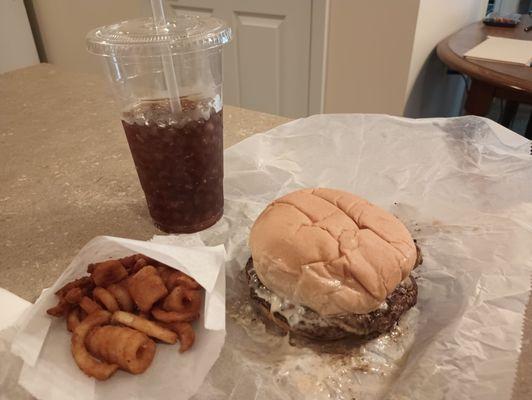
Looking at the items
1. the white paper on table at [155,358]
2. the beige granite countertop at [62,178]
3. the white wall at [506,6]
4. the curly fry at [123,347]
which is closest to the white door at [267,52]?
the beige granite countertop at [62,178]

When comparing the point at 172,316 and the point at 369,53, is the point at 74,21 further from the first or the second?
the point at 172,316

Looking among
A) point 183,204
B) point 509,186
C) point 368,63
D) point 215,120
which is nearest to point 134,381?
point 183,204

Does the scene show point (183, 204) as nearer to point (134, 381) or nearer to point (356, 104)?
point (134, 381)

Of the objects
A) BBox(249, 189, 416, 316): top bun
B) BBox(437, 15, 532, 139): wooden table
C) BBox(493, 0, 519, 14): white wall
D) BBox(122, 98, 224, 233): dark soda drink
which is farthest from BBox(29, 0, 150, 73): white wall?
BBox(493, 0, 519, 14): white wall

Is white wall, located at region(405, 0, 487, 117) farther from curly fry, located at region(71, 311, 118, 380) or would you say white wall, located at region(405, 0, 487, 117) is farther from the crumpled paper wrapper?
curly fry, located at region(71, 311, 118, 380)

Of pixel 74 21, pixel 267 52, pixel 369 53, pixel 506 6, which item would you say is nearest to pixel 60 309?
pixel 369 53

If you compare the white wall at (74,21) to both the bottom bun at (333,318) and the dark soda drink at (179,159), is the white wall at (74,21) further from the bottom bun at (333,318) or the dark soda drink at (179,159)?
the bottom bun at (333,318)

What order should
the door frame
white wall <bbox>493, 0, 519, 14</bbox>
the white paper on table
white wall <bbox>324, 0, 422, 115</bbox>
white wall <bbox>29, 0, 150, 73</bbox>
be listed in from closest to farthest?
the white paper on table, white wall <bbox>324, 0, 422, 115</bbox>, the door frame, white wall <bbox>29, 0, 150, 73</bbox>, white wall <bbox>493, 0, 519, 14</bbox>
